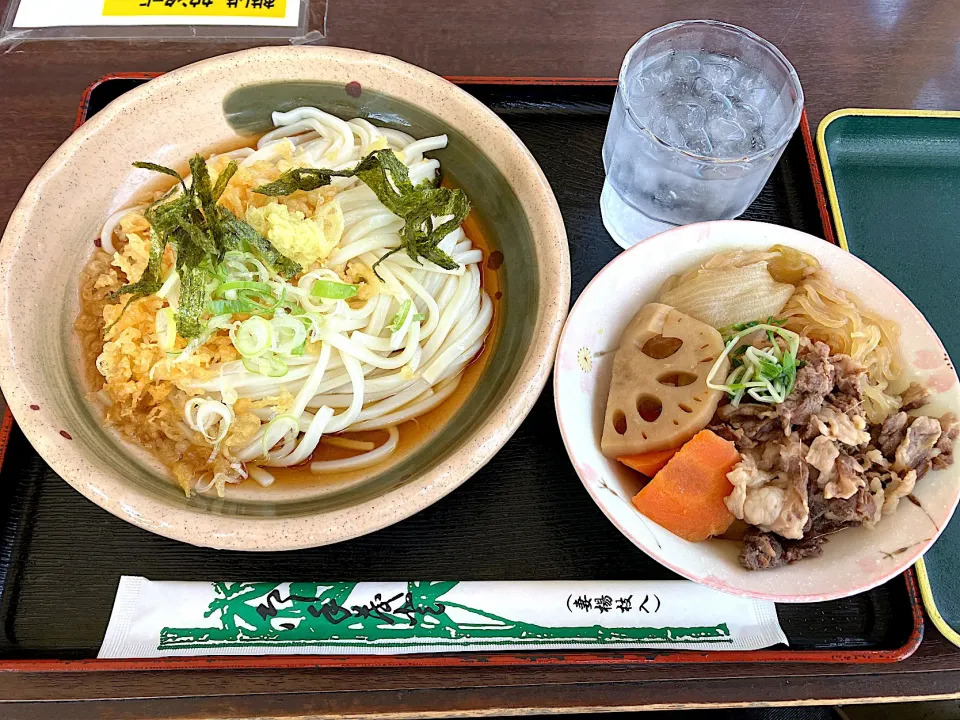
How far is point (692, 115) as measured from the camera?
176 centimetres

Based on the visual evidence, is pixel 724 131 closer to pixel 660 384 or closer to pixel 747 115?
pixel 747 115

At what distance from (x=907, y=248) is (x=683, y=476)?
118 centimetres

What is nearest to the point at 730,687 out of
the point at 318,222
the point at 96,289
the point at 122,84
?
the point at 318,222

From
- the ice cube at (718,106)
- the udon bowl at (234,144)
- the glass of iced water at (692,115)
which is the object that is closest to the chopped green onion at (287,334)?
the udon bowl at (234,144)

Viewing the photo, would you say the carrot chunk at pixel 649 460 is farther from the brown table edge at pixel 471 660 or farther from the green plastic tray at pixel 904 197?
the green plastic tray at pixel 904 197

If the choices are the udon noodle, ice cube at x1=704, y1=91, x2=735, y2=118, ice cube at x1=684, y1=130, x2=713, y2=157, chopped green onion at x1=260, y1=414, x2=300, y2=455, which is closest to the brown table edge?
the udon noodle

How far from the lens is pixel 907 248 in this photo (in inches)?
75.8

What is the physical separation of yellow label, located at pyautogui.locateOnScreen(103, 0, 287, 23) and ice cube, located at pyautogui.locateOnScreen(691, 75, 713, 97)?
141cm

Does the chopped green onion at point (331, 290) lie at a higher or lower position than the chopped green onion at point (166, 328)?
higher

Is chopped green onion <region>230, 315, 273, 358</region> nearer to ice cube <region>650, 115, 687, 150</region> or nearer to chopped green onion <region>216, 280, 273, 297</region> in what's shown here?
chopped green onion <region>216, 280, 273, 297</region>

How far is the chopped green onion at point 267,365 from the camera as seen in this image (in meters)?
1.48

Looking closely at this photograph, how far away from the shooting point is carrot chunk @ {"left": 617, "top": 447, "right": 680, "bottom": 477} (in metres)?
1.35

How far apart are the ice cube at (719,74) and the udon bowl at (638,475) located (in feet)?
1.62

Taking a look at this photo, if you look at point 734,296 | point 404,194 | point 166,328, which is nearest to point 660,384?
point 734,296
